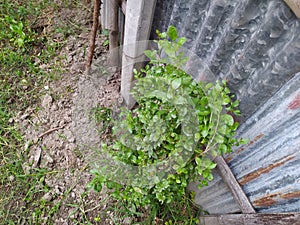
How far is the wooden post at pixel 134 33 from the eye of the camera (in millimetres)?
1536

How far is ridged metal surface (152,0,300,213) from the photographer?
3.17 ft

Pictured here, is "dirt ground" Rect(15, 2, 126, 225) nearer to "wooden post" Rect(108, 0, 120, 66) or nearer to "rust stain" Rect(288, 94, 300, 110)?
"wooden post" Rect(108, 0, 120, 66)

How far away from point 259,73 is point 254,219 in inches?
30.9

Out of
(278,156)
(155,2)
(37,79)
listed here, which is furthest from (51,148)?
(278,156)

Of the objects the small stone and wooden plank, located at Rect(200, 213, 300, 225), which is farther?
the small stone

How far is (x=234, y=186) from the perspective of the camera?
1.54 metres

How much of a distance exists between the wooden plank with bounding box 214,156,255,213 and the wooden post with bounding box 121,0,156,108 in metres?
0.71

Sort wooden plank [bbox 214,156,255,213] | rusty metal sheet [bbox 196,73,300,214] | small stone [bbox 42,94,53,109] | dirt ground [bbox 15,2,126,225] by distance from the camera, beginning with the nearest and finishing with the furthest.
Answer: rusty metal sheet [bbox 196,73,300,214], wooden plank [bbox 214,156,255,213], dirt ground [bbox 15,2,126,225], small stone [bbox 42,94,53,109]

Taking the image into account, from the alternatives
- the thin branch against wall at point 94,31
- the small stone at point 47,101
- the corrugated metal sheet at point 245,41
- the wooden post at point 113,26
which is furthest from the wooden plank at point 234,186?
the small stone at point 47,101

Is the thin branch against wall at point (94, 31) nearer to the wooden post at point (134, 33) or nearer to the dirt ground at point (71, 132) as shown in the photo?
the dirt ground at point (71, 132)

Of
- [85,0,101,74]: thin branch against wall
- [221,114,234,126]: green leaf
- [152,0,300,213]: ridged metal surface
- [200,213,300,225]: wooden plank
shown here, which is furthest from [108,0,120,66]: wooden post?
[200,213,300,225]: wooden plank

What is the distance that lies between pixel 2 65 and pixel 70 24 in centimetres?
74

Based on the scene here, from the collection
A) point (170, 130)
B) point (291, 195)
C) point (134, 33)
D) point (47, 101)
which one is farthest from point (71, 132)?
point (291, 195)

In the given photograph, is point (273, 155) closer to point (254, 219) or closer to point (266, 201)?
point (266, 201)
